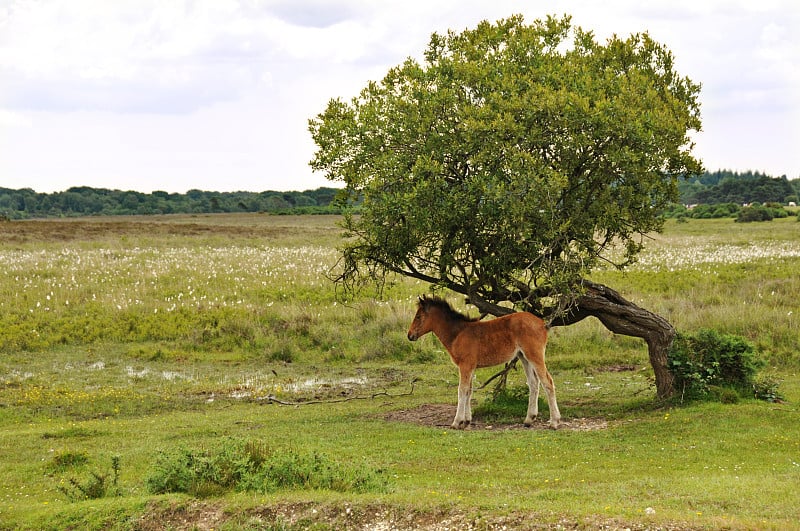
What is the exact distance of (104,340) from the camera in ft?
97.9

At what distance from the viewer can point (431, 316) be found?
17.8m

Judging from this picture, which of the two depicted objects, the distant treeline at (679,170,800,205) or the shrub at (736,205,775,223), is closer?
the shrub at (736,205,775,223)

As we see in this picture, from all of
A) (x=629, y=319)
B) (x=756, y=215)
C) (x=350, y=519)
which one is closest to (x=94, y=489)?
(x=350, y=519)

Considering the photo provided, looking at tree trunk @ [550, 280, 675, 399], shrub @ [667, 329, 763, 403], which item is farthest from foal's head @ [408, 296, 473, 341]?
shrub @ [667, 329, 763, 403]

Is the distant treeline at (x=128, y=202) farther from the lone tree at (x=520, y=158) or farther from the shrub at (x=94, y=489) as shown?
the shrub at (x=94, y=489)

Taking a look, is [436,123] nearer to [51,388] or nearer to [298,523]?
[298,523]

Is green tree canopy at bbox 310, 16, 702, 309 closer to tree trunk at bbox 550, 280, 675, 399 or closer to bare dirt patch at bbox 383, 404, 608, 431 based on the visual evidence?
tree trunk at bbox 550, 280, 675, 399

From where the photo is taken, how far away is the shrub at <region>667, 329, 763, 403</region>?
17422 millimetres

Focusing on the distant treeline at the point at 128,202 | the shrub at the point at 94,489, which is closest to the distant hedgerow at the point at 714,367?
the shrub at the point at 94,489

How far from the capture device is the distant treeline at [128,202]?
15262cm

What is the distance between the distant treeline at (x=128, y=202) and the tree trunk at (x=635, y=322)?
127640 mm

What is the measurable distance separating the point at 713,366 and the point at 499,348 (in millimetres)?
4928

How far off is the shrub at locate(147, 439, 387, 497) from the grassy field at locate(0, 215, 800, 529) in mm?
36

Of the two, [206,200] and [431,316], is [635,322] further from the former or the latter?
[206,200]
